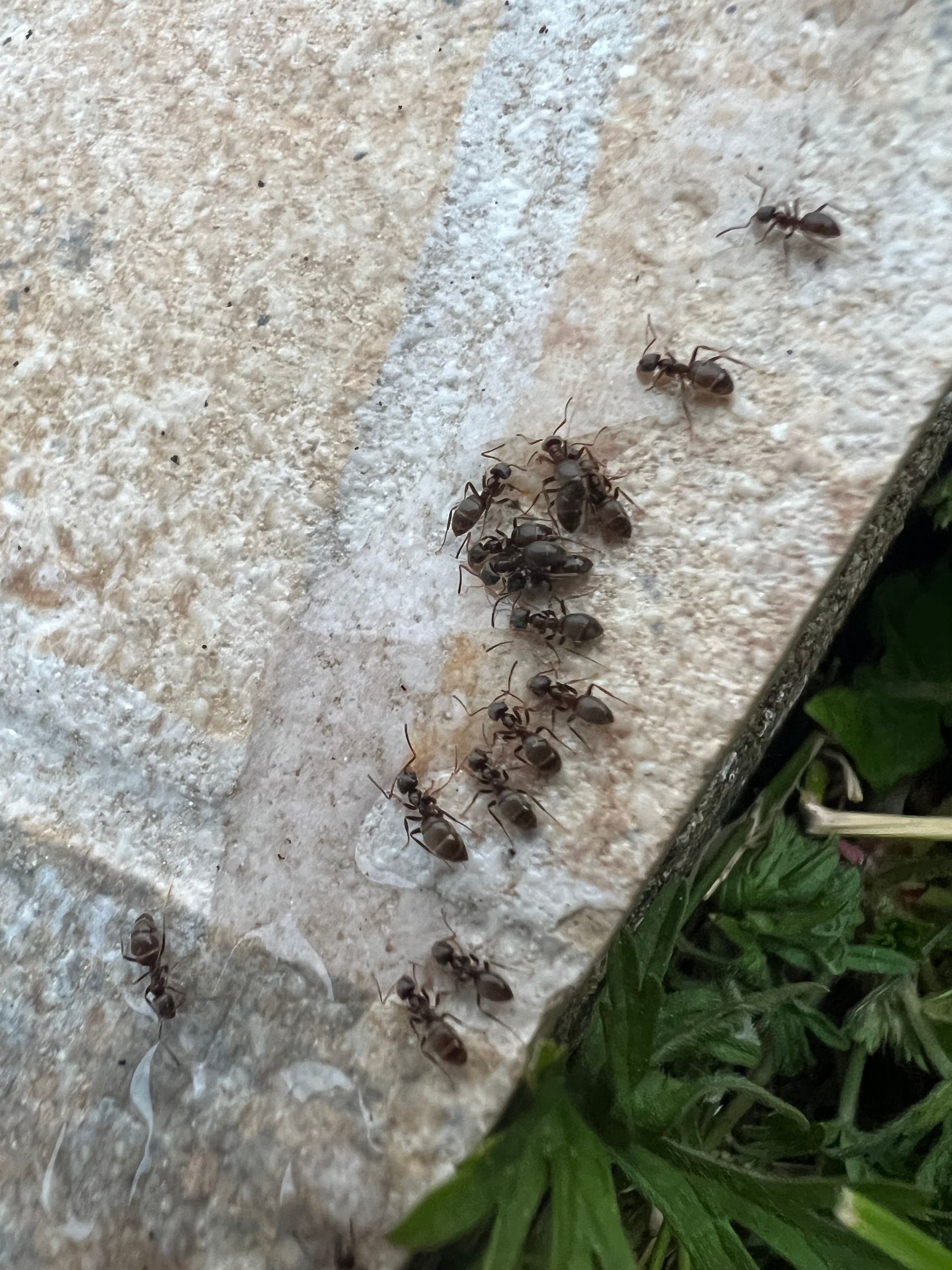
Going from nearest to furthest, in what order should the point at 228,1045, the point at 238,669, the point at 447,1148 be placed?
the point at 447,1148 → the point at 228,1045 → the point at 238,669

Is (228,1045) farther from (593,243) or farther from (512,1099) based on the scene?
(593,243)

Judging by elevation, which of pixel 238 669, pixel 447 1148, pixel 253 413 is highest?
pixel 253 413

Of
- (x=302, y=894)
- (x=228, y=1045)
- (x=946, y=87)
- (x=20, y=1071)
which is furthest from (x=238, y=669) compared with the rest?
(x=946, y=87)

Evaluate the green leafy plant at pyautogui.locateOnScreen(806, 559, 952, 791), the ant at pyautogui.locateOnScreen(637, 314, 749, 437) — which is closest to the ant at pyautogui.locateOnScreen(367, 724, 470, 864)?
the ant at pyautogui.locateOnScreen(637, 314, 749, 437)

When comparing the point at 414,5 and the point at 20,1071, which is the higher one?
the point at 414,5

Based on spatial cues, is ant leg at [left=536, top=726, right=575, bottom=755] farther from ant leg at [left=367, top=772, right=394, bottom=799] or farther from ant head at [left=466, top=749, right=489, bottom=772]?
ant leg at [left=367, top=772, right=394, bottom=799]

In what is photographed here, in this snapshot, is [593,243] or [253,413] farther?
[253,413]

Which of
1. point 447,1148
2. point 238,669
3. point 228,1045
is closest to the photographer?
point 447,1148

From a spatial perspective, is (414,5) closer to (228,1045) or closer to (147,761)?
(147,761)
